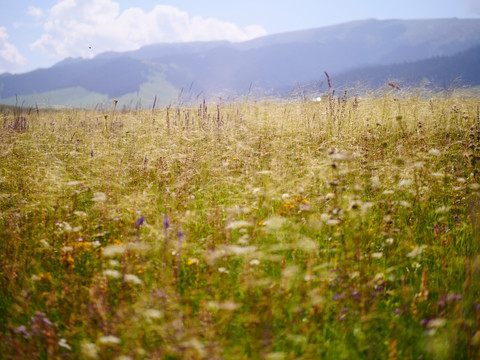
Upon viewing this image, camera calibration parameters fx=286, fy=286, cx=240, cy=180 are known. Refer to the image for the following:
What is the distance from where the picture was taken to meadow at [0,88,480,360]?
1509mm

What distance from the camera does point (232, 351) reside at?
4.73 feet

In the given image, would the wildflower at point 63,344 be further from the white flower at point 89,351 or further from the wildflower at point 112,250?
the wildflower at point 112,250

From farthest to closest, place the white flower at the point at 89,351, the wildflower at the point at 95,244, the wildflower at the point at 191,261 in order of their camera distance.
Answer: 1. the wildflower at the point at 95,244
2. the wildflower at the point at 191,261
3. the white flower at the point at 89,351

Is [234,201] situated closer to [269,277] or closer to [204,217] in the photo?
[204,217]

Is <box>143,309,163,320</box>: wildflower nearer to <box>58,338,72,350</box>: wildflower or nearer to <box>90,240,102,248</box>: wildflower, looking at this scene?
<box>58,338,72,350</box>: wildflower

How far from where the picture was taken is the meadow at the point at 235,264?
151cm

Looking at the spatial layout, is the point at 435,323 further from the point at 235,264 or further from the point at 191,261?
the point at 191,261

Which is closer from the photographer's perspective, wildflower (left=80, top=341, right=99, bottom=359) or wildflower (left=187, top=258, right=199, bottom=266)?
wildflower (left=80, top=341, right=99, bottom=359)

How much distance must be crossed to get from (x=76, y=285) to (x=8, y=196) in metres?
1.90

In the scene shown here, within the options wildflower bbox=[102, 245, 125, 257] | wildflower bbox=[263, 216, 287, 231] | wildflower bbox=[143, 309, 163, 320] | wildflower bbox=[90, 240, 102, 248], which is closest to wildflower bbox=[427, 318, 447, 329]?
wildflower bbox=[263, 216, 287, 231]

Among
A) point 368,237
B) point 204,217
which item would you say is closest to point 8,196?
point 204,217

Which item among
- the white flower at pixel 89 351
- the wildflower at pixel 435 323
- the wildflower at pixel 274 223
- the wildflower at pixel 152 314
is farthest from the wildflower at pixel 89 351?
the wildflower at pixel 435 323

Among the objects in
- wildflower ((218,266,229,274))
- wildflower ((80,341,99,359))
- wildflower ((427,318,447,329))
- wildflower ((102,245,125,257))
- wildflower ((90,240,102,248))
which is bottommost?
wildflower ((427,318,447,329))

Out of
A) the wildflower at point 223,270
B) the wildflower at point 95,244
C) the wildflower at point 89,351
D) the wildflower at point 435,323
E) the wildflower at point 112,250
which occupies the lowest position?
the wildflower at point 435,323
